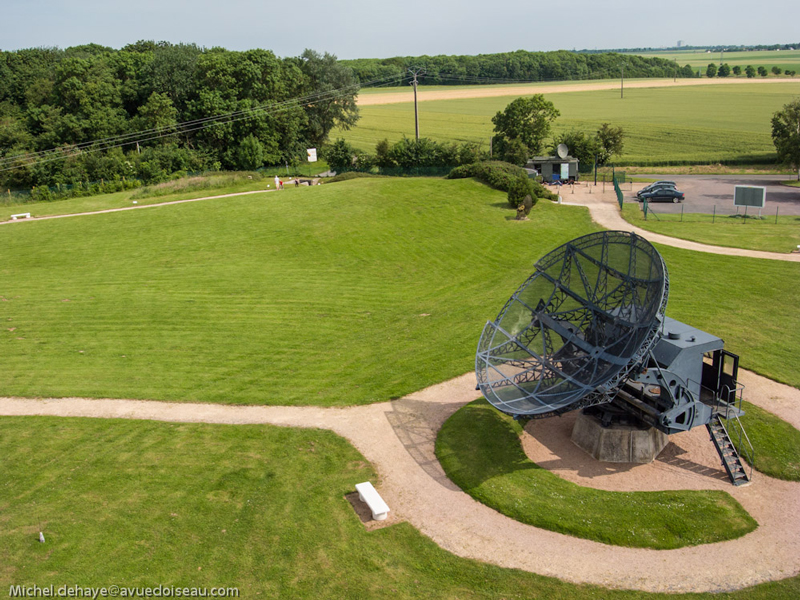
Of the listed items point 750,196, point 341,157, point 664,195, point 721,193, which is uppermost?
point 341,157

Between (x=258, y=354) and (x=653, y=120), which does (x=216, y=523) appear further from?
(x=653, y=120)

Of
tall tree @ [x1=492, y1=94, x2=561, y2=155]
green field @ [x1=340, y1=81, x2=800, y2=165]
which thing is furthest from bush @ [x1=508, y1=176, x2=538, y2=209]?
green field @ [x1=340, y1=81, x2=800, y2=165]

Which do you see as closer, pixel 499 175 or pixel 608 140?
pixel 499 175

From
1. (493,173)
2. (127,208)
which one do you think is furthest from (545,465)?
(127,208)

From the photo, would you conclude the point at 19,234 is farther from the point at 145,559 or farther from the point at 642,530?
the point at 642,530

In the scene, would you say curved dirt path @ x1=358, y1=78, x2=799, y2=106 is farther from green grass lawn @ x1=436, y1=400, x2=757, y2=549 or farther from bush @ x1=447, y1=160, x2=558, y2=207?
green grass lawn @ x1=436, y1=400, x2=757, y2=549
